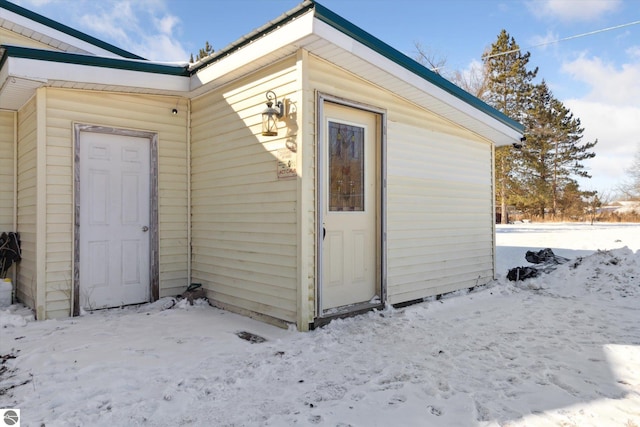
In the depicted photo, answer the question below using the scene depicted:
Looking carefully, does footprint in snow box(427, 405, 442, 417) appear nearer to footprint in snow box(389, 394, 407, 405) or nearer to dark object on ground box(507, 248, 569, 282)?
footprint in snow box(389, 394, 407, 405)

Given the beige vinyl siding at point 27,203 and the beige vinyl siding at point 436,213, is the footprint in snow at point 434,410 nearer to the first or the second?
the beige vinyl siding at point 436,213

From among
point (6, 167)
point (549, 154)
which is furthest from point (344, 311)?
point (549, 154)

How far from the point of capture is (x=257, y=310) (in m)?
4.35

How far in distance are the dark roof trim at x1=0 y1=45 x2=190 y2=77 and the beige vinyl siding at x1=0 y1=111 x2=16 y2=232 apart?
4.27 ft

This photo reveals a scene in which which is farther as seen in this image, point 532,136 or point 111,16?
point 532,136

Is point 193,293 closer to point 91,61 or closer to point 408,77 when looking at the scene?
point 91,61

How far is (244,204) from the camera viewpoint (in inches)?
179

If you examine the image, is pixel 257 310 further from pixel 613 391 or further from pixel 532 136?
pixel 532 136

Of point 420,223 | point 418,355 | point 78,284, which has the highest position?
point 420,223

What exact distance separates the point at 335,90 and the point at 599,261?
18.5 ft

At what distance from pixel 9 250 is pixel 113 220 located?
1.42 metres

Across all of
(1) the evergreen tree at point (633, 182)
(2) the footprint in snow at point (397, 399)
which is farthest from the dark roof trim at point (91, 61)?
(1) the evergreen tree at point (633, 182)

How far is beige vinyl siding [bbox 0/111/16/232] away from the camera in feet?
16.8

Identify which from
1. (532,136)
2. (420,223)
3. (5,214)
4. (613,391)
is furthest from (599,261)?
(532,136)
